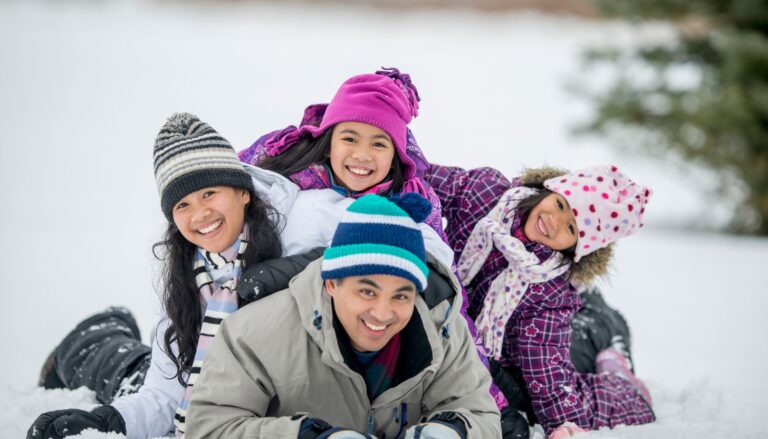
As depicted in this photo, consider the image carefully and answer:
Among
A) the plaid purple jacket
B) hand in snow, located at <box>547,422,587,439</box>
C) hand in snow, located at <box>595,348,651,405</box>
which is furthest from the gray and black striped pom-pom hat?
hand in snow, located at <box>595,348,651,405</box>

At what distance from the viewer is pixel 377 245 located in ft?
6.91

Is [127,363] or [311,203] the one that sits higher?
[311,203]

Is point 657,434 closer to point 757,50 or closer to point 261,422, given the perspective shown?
point 261,422

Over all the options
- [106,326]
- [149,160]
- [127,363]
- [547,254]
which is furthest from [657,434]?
[149,160]

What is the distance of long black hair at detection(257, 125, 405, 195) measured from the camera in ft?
9.60

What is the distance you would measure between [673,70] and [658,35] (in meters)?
0.45

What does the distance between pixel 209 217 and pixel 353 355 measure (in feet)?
2.27

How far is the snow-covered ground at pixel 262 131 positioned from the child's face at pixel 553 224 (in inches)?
16.1

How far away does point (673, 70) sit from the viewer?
9461mm

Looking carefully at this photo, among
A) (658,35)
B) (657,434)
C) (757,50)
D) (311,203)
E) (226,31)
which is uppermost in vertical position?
(226,31)

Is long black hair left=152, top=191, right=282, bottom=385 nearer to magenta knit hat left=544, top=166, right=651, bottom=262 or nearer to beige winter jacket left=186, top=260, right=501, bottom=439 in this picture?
beige winter jacket left=186, top=260, right=501, bottom=439

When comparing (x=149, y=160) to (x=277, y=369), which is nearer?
(x=277, y=369)

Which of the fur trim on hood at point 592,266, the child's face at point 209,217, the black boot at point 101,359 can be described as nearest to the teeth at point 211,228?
the child's face at point 209,217

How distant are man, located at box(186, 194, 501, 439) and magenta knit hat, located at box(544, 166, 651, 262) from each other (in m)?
0.87
